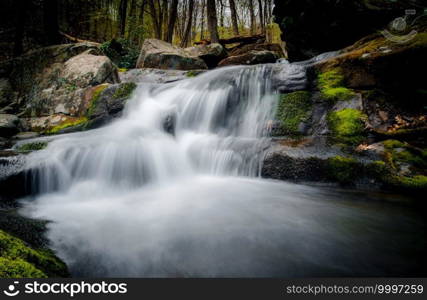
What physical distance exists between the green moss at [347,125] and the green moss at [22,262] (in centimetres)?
407

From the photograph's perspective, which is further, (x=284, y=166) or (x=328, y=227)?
(x=284, y=166)

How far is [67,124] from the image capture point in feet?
21.2

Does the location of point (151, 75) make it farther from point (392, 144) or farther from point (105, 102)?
point (392, 144)

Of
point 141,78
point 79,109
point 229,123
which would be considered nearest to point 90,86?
point 79,109

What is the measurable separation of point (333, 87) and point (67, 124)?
622 cm

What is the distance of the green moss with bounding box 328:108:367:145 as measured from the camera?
13.4 feet

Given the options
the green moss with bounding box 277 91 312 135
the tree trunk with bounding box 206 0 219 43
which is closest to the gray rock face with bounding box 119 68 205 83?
the green moss with bounding box 277 91 312 135

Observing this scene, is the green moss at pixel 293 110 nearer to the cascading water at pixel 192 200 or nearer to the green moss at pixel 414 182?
the cascading water at pixel 192 200

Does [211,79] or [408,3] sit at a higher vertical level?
[408,3]

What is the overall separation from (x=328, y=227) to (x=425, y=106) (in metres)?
2.93

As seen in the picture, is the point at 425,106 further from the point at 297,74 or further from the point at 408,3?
the point at 408,3

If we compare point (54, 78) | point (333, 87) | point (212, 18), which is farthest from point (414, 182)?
point (212, 18)

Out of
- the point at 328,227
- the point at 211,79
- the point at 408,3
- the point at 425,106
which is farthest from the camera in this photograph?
the point at 211,79

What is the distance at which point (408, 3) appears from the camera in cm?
568
